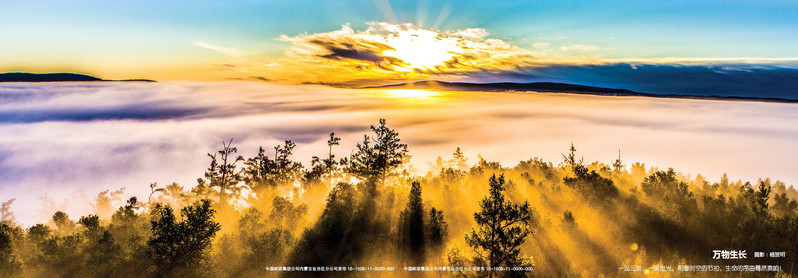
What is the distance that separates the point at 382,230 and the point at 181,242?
3663 centimetres

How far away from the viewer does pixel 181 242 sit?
44.7m

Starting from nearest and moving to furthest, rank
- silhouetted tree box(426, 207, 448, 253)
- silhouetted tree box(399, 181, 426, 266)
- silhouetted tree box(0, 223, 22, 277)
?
silhouetted tree box(0, 223, 22, 277) → silhouetted tree box(426, 207, 448, 253) → silhouetted tree box(399, 181, 426, 266)

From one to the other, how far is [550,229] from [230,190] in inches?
2784

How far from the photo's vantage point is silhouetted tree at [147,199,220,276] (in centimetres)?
4206

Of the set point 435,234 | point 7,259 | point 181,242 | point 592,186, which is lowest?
point 435,234

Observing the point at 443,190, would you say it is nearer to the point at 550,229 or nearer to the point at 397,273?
the point at 550,229

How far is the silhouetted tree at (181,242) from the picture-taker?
42062mm

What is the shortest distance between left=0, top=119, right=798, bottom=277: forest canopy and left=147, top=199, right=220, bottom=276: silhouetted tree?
142 mm

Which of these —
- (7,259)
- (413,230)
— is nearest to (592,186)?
(413,230)

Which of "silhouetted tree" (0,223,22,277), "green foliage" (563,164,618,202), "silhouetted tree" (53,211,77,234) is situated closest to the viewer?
"silhouetted tree" (0,223,22,277)

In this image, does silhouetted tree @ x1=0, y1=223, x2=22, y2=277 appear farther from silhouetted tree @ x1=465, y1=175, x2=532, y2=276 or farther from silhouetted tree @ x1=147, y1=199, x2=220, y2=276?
silhouetted tree @ x1=465, y1=175, x2=532, y2=276

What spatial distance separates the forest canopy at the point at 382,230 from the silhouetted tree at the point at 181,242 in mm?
142

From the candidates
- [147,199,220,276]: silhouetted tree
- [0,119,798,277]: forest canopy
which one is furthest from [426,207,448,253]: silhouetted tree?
[147,199,220,276]: silhouetted tree

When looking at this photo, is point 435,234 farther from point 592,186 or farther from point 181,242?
point 592,186
